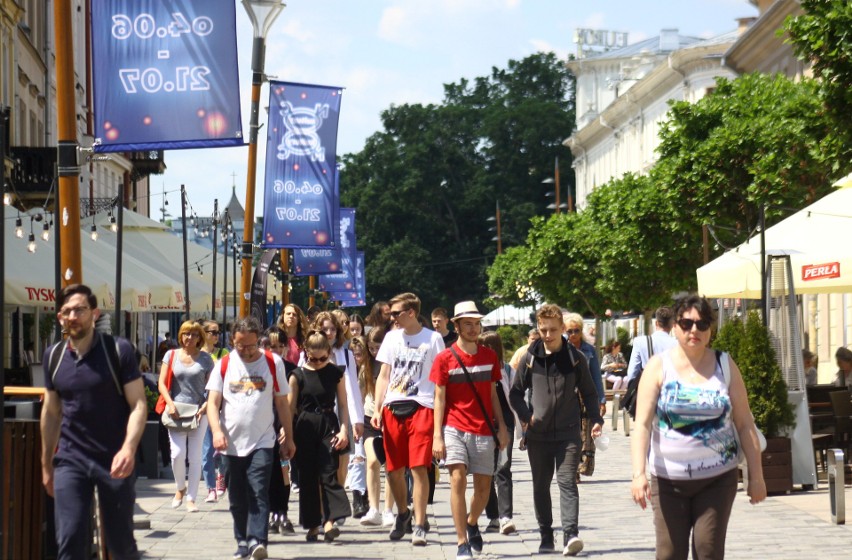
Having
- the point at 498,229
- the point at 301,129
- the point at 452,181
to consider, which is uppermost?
the point at 452,181

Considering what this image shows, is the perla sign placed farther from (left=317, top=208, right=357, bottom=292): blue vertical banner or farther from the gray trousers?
the gray trousers

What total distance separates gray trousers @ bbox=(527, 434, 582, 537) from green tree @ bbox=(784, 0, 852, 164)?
18.3 feet

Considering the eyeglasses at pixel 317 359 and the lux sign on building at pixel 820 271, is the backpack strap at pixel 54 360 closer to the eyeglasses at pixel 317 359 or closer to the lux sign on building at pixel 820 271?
the eyeglasses at pixel 317 359

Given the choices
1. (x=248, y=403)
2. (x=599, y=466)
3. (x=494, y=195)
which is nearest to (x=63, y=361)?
(x=248, y=403)

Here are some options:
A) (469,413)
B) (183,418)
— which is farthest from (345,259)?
(469,413)

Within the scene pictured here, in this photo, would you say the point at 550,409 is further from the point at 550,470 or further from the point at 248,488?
the point at 248,488

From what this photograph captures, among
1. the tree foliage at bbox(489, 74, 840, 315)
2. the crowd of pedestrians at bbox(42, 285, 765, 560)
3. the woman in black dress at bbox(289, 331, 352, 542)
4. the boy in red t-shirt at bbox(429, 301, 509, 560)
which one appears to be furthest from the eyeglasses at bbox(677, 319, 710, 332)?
the tree foliage at bbox(489, 74, 840, 315)

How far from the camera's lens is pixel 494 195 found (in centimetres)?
10206

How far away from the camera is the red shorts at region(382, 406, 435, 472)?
12539 mm

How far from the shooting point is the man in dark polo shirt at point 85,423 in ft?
27.3

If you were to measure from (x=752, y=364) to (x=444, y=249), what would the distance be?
86.8m

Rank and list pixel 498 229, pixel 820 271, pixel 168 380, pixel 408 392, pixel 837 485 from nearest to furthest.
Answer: pixel 408 392 < pixel 837 485 < pixel 168 380 < pixel 820 271 < pixel 498 229

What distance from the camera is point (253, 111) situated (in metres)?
26.2

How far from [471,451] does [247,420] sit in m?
1.58
